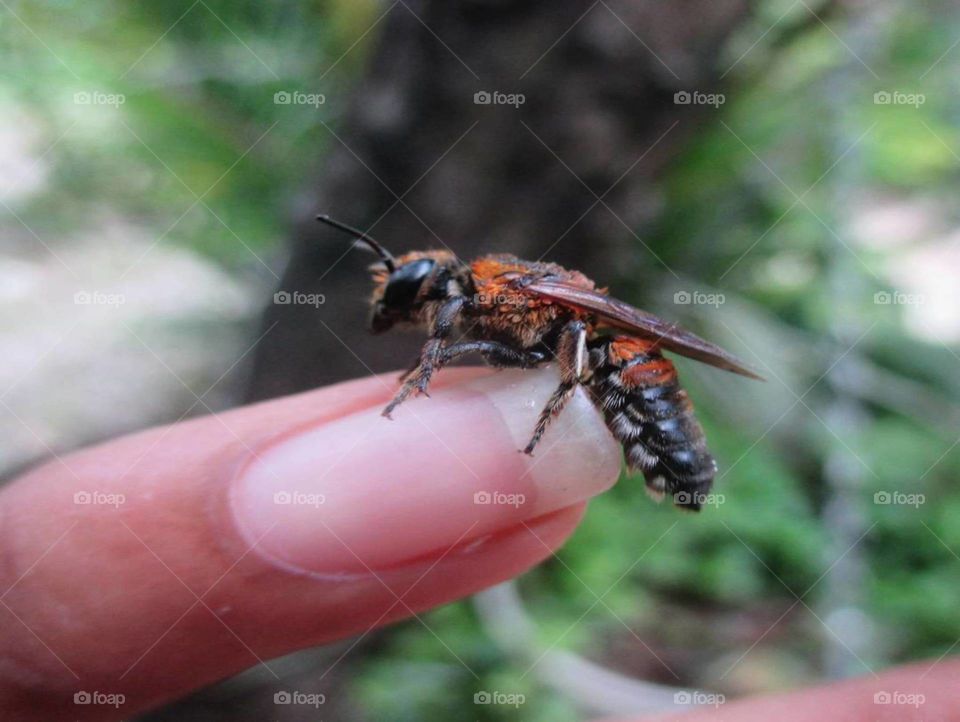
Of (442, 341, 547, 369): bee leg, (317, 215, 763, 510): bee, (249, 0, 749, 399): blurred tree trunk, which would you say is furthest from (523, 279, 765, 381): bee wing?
(249, 0, 749, 399): blurred tree trunk

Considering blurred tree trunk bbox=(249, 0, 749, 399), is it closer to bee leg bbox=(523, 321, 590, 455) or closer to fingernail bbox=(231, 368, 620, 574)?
bee leg bbox=(523, 321, 590, 455)

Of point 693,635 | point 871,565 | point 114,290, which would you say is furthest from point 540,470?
point 114,290

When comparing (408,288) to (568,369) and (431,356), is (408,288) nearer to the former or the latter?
(431,356)

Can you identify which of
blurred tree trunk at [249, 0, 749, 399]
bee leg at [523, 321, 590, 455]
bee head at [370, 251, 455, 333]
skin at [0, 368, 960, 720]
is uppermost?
blurred tree trunk at [249, 0, 749, 399]

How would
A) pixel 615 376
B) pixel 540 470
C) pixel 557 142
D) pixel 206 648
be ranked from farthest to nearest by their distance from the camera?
pixel 557 142, pixel 615 376, pixel 540 470, pixel 206 648

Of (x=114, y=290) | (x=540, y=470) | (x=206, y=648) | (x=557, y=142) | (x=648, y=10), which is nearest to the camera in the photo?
(x=206, y=648)

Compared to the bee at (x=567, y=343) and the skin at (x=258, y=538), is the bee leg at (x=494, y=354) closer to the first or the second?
the bee at (x=567, y=343)

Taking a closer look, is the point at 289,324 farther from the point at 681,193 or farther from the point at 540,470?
the point at 681,193
